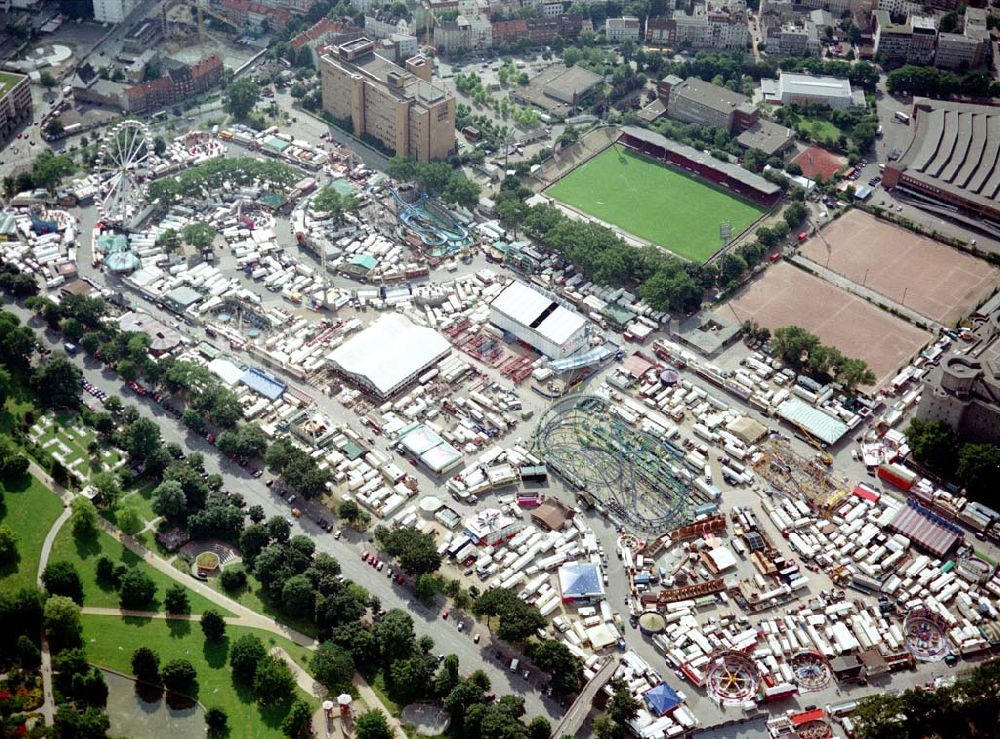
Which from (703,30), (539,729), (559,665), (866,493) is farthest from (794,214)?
(539,729)

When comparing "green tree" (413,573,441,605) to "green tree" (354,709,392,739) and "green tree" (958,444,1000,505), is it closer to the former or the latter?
"green tree" (354,709,392,739)

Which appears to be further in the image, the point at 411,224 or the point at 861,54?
the point at 861,54

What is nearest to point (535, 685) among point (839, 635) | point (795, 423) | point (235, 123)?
point (839, 635)

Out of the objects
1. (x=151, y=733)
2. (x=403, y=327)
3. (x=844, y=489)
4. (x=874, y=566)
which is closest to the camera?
(x=151, y=733)

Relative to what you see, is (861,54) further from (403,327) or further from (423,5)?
(403,327)

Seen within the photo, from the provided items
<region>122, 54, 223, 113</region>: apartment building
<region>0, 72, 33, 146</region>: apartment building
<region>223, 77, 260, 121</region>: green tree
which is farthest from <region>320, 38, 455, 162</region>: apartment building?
<region>0, 72, 33, 146</region>: apartment building

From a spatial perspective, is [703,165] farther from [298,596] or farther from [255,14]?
[298,596]

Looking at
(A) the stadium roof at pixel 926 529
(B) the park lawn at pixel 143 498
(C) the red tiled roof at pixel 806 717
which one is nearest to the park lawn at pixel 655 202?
(A) the stadium roof at pixel 926 529

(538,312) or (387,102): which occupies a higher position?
(387,102)

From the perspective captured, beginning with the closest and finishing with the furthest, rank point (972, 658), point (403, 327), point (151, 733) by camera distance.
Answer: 1. point (151, 733)
2. point (972, 658)
3. point (403, 327)
